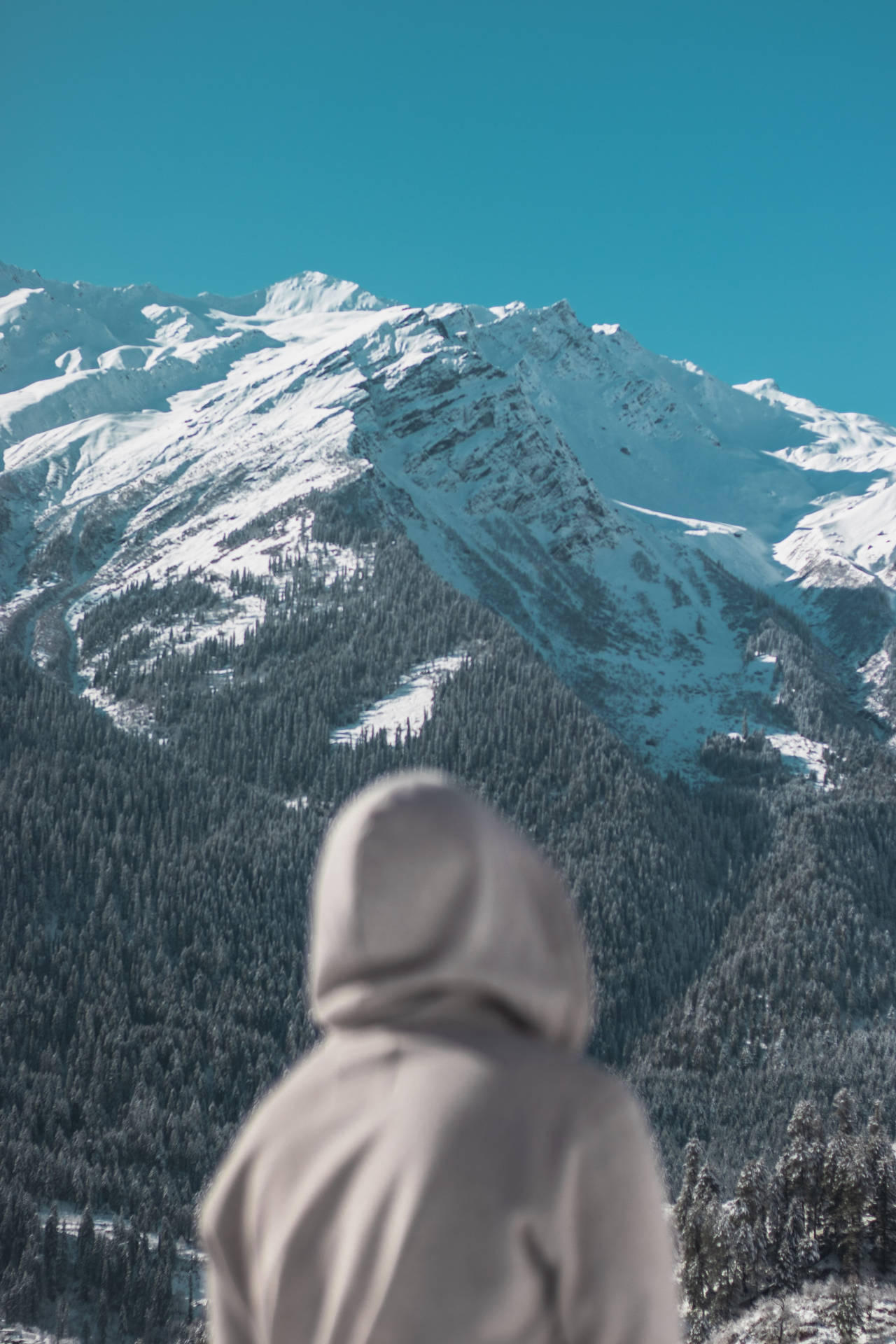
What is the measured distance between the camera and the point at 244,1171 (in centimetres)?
253

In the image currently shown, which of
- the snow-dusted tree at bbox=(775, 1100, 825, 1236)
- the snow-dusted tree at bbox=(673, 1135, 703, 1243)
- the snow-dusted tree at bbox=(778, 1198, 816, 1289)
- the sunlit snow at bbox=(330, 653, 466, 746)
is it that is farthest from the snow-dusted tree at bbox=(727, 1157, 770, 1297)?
the sunlit snow at bbox=(330, 653, 466, 746)

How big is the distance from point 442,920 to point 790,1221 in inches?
2459

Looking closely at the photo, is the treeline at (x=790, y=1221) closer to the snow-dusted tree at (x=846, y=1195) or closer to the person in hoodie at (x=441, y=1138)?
the snow-dusted tree at (x=846, y=1195)

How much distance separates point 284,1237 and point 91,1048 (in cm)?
12635

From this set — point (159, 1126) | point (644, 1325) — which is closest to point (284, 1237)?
point (644, 1325)

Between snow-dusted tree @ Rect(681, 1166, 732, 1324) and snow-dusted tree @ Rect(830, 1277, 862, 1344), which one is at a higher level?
snow-dusted tree @ Rect(830, 1277, 862, 1344)

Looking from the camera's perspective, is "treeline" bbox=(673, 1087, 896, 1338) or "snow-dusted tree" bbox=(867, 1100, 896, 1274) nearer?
"treeline" bbox=(673, 1087, 896, 1338)

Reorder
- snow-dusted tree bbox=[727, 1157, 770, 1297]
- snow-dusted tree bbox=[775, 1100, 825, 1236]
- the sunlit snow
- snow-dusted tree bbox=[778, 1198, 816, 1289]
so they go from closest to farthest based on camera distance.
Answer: snow-dusted tree bbox=[727, 1157, 770, 1297], snow-dusted tree bbox=[778, 1198, 816, 1289], snow-dusted tree bbox=[775, 1100, 825, 1236], the sunlit snow

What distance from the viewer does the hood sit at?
8.01 ft

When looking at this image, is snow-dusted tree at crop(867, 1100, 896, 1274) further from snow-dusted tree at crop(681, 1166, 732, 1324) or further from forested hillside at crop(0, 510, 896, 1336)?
forested hillside at crop(0, 510, 896, 1336)

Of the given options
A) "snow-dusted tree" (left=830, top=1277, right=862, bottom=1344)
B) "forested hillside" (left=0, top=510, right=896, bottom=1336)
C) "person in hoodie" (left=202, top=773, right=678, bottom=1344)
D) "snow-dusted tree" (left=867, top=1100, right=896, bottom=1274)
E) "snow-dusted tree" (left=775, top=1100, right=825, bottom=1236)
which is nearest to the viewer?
"person in hoodie" (left=202, top=773, right=678, bottom=1344)

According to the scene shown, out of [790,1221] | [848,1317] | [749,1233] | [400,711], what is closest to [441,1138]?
[848,1317]

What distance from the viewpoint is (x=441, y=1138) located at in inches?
88.7

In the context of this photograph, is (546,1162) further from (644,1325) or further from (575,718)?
(575,718)
